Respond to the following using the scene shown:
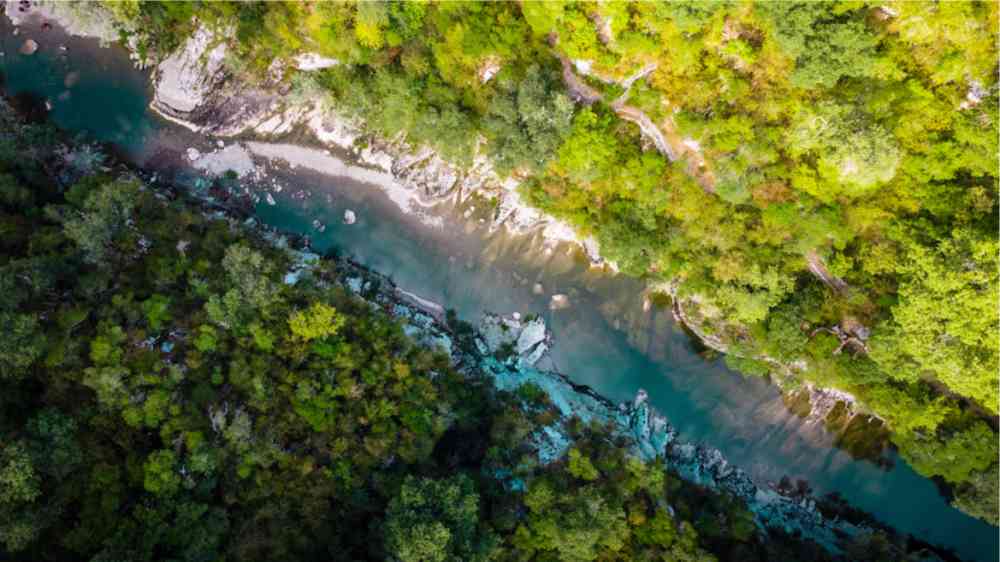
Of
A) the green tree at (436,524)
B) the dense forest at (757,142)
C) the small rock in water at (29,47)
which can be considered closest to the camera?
the dense forest at (757,142)

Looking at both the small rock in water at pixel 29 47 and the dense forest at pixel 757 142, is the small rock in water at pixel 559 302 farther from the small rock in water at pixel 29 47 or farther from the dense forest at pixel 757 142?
the small rock in water at pixel 29 47

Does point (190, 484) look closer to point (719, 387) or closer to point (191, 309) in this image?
point (191, 309)

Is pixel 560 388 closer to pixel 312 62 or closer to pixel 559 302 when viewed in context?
pixel 559 302

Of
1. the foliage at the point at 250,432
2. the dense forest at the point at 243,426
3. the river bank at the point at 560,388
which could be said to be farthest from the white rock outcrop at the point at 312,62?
the foliage at the point at 250,432

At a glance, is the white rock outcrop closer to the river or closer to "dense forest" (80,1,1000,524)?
"dense forest" (80,1,1000,524)

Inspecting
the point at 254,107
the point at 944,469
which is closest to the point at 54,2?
the point at 254,107

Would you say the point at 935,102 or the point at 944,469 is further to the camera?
the point at 944,469
